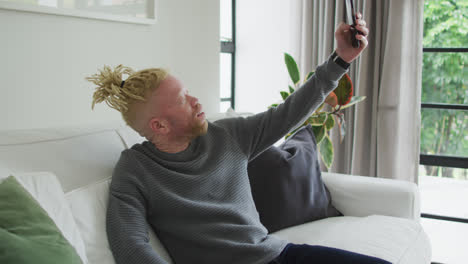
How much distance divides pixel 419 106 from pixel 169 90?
1897 millimetres

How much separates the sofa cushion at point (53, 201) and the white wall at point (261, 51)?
2.40m

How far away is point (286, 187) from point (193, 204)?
60 centimetres

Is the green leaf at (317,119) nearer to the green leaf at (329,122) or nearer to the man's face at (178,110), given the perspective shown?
the green leaf at (329,122)

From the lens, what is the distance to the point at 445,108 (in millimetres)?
3018

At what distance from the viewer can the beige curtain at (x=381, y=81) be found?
278 centimetres

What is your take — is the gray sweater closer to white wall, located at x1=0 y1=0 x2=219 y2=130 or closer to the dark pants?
the dark pants

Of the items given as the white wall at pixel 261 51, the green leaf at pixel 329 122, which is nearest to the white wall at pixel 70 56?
the green leaf at pixel 329 122

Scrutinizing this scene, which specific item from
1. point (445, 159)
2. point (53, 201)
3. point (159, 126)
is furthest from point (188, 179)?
point (445, 159)

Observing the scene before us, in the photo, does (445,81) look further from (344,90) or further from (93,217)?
(93,217)

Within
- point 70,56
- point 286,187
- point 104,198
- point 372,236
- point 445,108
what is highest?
point 70,56

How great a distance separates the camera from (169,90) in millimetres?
1446

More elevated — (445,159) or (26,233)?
(26,233)

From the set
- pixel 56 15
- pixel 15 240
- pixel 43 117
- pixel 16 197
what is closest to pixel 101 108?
pixel 43 117

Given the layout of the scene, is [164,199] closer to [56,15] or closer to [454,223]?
[56,15]
